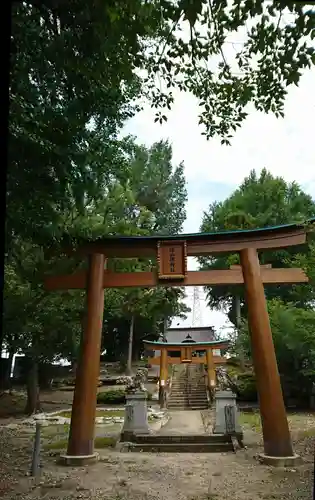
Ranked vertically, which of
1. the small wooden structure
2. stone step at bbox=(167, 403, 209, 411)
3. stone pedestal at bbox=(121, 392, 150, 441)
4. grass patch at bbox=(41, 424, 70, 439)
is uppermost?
the small wooden structure

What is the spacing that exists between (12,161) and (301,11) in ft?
10.00

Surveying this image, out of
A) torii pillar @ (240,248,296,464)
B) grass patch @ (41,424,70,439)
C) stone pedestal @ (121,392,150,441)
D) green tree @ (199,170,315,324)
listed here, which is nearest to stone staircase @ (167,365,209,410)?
green tree @ (199,170,315,324)

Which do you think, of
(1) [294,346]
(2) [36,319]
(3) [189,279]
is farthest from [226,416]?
(2) [36,319]

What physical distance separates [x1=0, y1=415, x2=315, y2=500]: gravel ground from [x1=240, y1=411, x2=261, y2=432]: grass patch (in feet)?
13.2

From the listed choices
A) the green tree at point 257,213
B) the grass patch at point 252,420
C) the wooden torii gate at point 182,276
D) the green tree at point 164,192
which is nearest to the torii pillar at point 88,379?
the wooden torii gate at point 182,276

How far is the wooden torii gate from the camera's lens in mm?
8336

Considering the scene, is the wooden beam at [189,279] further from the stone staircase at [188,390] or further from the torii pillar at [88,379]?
the stone staircase at [188,390]

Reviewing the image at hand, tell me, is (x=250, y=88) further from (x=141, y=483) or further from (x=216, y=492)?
(x=141, y=483)

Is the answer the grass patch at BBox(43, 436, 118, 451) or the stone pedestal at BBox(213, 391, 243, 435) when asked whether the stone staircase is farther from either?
the grass patch at BBox(43, 436, 118, 451)

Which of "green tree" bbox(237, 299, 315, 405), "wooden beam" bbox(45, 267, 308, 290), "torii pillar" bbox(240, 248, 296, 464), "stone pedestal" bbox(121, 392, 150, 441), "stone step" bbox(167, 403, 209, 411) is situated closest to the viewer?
"torii pillar" bbox(240, 248, 296, 464)

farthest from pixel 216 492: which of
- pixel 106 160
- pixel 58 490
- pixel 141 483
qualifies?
pixel 106 160

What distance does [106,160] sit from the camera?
19.1 feet

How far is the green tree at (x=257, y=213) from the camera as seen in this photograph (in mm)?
25391

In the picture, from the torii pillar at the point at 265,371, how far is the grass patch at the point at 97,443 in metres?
4.04
